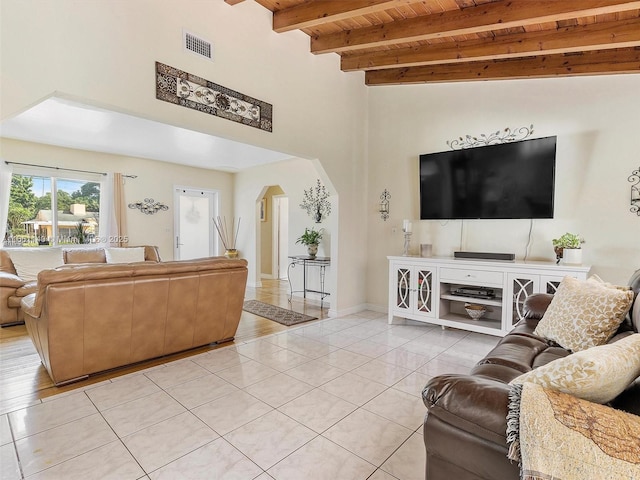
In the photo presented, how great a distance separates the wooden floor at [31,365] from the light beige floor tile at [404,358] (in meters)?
1.38

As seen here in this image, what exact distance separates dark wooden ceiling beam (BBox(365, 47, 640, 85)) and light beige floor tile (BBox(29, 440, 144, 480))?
4.65 meters

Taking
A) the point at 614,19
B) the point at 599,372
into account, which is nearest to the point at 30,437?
the point at 599,372

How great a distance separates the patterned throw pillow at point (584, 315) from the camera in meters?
1.93

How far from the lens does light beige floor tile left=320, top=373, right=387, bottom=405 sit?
2.32 m

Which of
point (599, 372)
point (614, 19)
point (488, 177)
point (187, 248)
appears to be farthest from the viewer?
point (187, 248)

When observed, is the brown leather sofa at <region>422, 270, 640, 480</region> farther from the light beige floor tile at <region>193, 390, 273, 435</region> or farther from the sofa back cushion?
the sofa back cushion

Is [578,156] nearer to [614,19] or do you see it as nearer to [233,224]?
[614,19]

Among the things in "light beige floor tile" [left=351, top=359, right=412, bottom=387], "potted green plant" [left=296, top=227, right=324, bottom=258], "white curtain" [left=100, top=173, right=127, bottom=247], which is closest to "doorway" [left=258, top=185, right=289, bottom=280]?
"potted green plant" [left=296, top=227, right=324, bottom=258]

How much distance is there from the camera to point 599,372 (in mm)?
952

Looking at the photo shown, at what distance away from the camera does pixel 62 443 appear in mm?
1790

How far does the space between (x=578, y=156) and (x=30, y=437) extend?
16.3 feet

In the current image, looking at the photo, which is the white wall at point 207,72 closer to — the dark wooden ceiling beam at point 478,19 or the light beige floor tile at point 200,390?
the dark wooden ceiling beam at point 478,19

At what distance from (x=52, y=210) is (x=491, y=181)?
21.7 feet

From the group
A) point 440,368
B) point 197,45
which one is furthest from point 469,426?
point 197,45
